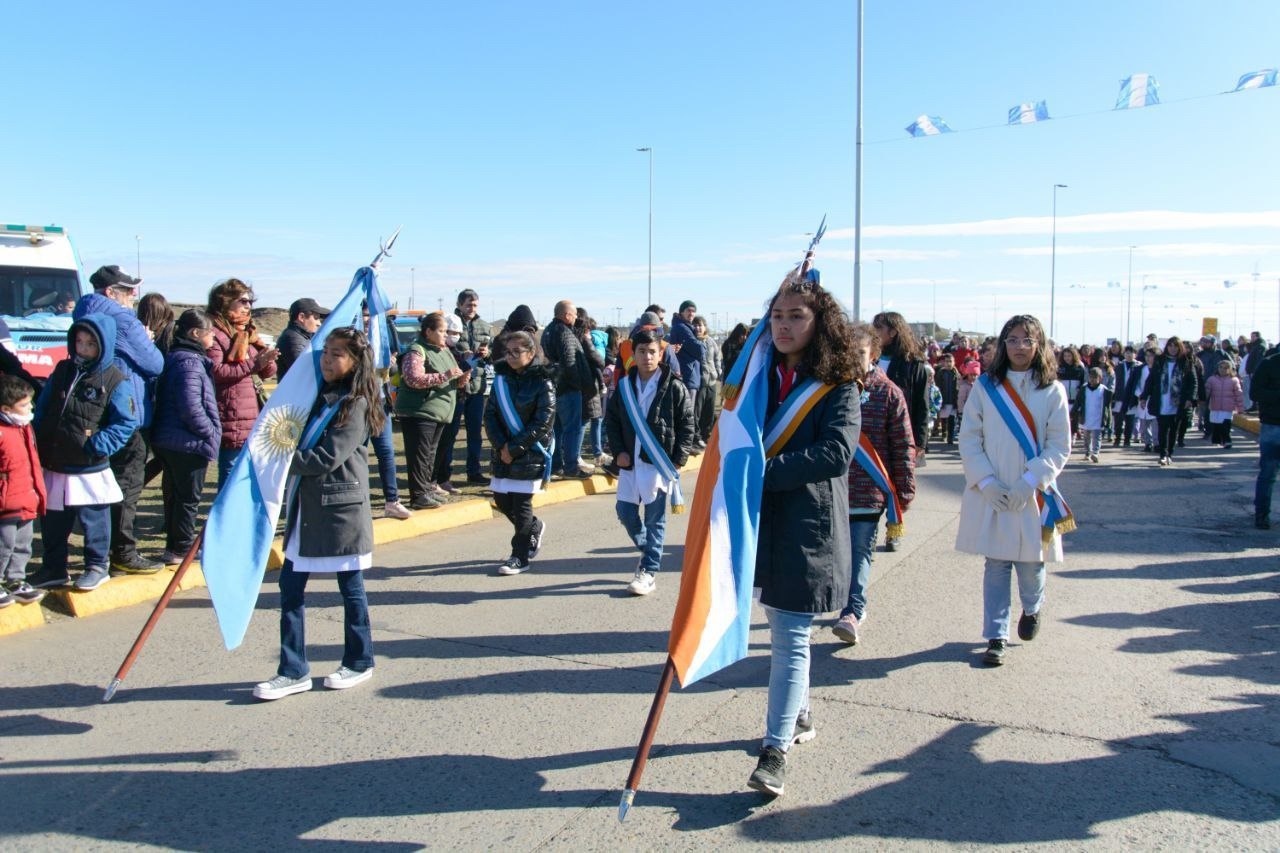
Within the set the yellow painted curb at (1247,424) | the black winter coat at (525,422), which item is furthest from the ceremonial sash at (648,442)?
the yellow painted curb at (1247,424)

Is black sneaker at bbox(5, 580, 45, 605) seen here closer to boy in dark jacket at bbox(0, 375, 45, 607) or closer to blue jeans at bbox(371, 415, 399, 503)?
boy in dark jacket at bbox(0, 375, 45, 607)

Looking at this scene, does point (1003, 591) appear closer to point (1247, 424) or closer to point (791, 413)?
point (791, 413)

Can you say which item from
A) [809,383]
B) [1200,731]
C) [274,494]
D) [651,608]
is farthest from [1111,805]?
[274,494]

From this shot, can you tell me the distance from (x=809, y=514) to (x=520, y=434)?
156 inches

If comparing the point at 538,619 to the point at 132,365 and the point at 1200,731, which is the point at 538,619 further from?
the point at 1200,731

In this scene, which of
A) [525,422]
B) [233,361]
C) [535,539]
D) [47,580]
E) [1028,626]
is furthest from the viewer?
[535,539]

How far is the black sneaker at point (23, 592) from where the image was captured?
5.83 m

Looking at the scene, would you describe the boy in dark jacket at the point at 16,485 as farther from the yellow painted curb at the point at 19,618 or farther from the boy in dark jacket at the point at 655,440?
the boy in dark jacket at the point at 655,440

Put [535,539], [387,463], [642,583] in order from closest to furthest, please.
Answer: [642,583]
[535,539]
[387,463]

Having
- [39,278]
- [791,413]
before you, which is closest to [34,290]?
[39,278]

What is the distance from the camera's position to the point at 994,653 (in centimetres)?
537

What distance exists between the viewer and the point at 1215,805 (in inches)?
148

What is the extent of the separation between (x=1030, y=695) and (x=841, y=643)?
3.78 feet

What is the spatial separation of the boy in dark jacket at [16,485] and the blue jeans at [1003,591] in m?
5.58
